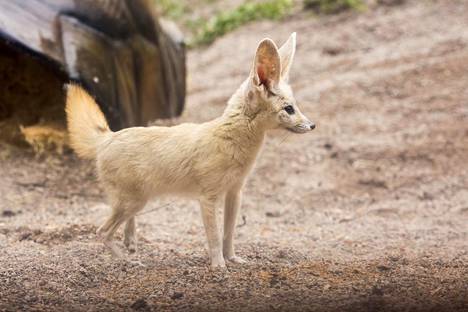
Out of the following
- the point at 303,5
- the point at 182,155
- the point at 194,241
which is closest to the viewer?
Result: the point at 182,155

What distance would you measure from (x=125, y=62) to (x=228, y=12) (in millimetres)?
6194

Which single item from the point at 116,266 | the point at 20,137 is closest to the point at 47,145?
the point at 20,137

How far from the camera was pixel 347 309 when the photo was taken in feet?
10.3

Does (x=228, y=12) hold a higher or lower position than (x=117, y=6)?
lower

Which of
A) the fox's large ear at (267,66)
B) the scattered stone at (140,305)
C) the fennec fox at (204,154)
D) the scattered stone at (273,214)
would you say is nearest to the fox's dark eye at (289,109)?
the fennec fox at (204,154)

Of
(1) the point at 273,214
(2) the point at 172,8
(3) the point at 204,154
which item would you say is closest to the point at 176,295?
(3) the point at 204,154

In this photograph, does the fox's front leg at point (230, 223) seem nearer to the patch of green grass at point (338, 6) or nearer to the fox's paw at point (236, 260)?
the fox's paw at point (236, 260)

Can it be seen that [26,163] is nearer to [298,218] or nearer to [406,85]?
[298,218]

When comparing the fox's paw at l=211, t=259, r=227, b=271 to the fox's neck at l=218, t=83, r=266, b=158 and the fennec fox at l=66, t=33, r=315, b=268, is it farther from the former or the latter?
the fox's neck at l=218, t=83, r=266, b=158

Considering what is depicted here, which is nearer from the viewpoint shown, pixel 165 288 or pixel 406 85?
pixel 165 288

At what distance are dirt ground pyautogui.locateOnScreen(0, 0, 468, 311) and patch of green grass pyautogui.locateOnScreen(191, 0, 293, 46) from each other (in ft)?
0.79

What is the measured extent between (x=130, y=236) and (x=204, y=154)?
0.83 metres

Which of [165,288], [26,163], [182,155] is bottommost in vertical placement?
[26,163]

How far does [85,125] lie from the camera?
4.64m
